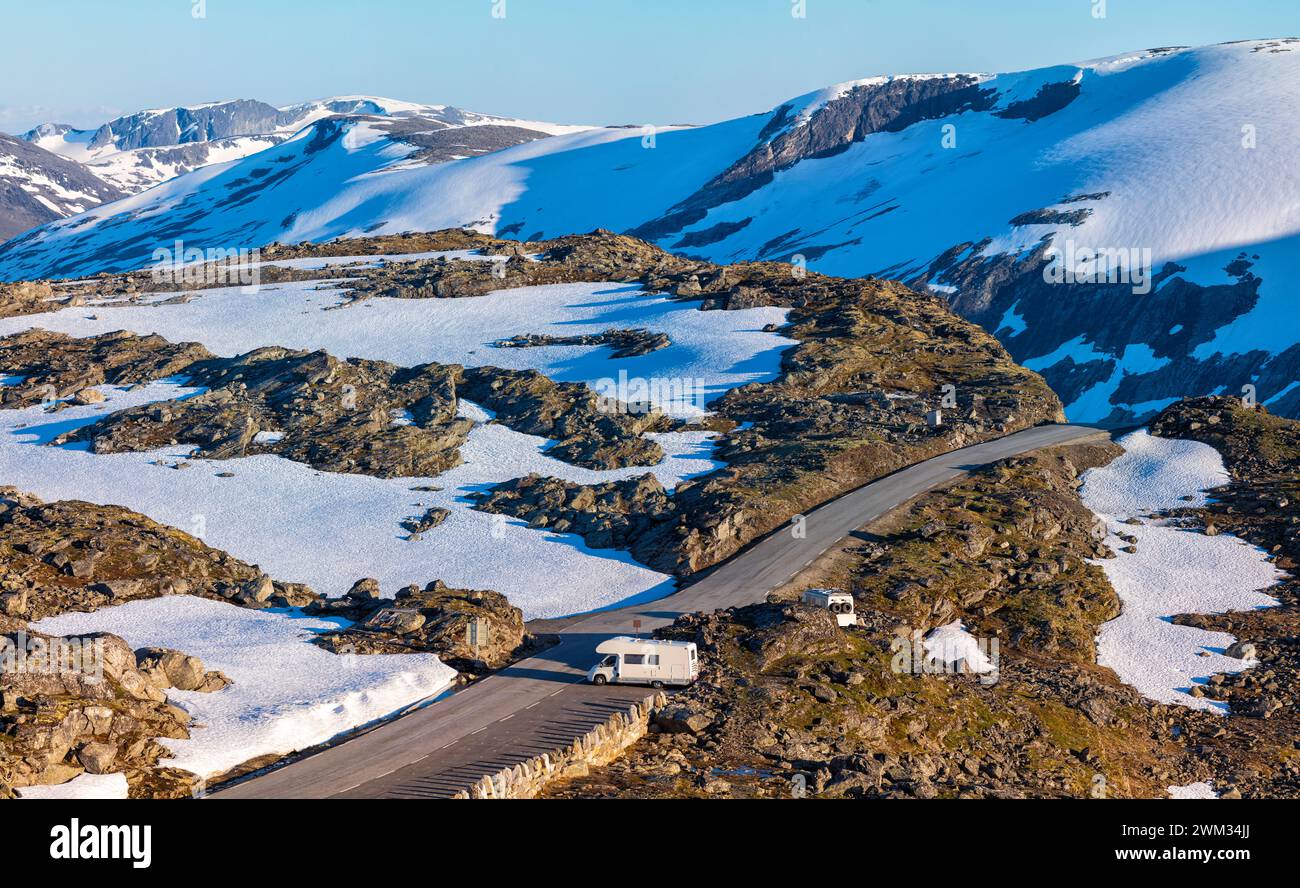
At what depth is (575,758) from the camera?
34281mm

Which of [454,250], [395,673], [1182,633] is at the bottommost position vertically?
[1182,633]

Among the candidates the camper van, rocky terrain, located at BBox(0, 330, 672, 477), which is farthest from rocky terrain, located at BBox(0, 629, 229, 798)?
rocky terrain, located at BBox(0, 330, 672, 477)

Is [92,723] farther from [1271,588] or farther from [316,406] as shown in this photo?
[1271,588]

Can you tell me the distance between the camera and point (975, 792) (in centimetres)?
3659

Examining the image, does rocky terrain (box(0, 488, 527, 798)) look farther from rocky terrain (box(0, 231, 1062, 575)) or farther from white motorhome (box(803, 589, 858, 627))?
rocky terrain (box(0, 231, 1062, 575))

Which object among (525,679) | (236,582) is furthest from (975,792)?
(236,582)

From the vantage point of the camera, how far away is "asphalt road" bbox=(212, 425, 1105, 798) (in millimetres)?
32438

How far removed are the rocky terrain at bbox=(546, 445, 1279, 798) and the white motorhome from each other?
3.29 ft

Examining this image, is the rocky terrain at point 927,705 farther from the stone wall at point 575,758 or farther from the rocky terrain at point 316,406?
the rocky terrain at point 316,406

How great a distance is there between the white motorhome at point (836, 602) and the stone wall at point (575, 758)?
11.9 metres

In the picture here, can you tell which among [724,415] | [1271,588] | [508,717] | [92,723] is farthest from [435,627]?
[1271,588]

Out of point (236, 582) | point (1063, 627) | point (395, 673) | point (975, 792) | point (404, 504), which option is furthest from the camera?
point (404, 504)
